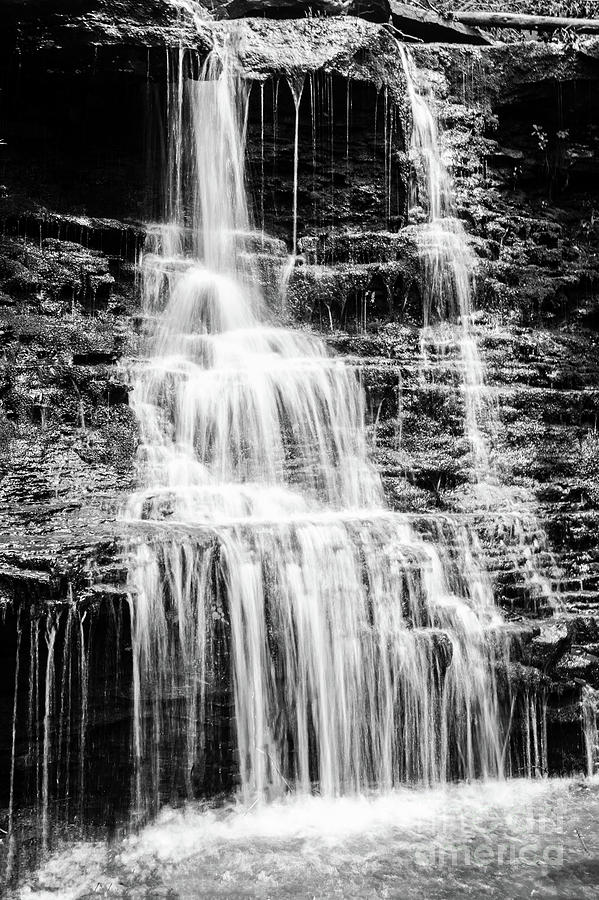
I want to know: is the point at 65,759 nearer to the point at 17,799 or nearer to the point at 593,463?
the point at 17,799

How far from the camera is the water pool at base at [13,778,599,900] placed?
4.56m

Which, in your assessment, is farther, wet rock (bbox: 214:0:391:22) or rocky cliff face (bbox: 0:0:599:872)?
wet rock (bbox: 214:0:391:22)

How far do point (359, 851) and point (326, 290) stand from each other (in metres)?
7.39

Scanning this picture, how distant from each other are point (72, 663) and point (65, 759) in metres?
0.68

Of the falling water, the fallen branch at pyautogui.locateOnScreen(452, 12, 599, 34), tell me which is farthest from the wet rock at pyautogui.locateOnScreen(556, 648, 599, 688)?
the fallen branch at pyautogui.locateOnScreen(452, 12, 599, 34)

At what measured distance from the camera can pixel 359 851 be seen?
4.93 metres

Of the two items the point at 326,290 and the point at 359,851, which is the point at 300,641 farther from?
the point at 326,290

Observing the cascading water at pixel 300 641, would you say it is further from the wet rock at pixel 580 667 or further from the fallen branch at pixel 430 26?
the fallen branch at pixel 430 26

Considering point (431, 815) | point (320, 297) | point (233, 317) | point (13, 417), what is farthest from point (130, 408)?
point (431, 815)

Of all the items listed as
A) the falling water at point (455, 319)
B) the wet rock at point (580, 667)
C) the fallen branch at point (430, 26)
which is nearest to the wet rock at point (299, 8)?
the fallen branch at point (430, 26)

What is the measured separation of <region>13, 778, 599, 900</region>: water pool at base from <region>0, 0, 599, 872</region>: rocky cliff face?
0.42 m

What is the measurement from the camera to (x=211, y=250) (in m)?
11.4

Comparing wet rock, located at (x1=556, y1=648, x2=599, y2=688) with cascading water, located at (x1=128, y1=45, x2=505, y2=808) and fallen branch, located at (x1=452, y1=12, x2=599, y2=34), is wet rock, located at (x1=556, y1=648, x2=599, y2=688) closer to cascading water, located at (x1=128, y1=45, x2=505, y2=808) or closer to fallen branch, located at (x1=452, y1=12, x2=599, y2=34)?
cascading water, located at (x1=128, y1=45, x2=505, y2=808)

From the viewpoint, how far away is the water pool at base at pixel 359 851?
456 centimetres
